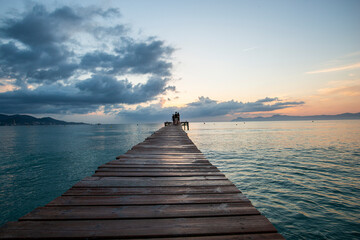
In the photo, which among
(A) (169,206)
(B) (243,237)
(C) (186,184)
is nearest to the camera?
(B) (243,237)

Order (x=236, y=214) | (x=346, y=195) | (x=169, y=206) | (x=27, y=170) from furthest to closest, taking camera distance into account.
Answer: (x=27, y=170) → (x=346, y=195) → (x=169, y=206) → (x=236, y=214)

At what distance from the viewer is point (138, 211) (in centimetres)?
235

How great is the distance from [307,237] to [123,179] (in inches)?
225

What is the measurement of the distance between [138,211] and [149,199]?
1.31 ft

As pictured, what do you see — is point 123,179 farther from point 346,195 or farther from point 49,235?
point 346,195

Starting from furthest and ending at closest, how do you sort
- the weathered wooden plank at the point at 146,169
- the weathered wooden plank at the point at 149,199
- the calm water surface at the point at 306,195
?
the calm water surface at the point at 306,195 → the weathered wooden plank at the point at 146,169 → the weathered wooden plank at the point at 149,199

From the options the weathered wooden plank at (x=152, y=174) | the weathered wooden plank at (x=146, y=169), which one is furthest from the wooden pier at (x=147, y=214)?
the weathered wooden plank at (x=146, y=169)

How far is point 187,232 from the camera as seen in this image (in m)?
1.89

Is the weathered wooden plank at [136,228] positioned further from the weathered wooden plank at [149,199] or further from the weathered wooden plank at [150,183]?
the weathered wooden plank at [150,183]

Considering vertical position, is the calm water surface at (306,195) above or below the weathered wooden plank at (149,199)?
below

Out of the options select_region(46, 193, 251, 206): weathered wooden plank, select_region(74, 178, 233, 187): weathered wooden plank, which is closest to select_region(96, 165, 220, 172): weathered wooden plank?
select_region(74, 178, 233, 187): weathered wooden plank

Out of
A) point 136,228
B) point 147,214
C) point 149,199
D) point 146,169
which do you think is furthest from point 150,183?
point 136,228

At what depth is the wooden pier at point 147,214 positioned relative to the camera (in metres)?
A: 1.86

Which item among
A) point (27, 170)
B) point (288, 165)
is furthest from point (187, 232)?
point (27, 170)
